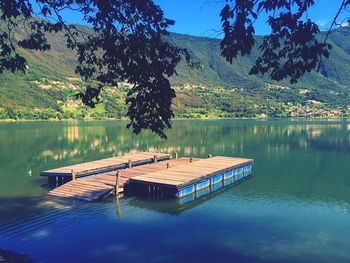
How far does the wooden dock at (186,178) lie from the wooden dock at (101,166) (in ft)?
31.1

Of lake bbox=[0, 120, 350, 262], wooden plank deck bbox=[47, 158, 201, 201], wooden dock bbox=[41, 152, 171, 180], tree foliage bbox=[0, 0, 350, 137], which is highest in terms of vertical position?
tree foliage bbox=[0, 0, 350, 137]

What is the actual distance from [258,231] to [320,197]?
17.0 metres

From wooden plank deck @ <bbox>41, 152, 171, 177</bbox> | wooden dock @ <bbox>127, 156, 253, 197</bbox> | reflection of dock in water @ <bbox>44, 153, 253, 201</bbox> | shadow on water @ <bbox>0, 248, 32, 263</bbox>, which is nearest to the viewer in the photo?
shadow on water @ <bbox>0, 248, 32, 263</bbox>

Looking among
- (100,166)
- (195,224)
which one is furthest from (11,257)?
(100,166)

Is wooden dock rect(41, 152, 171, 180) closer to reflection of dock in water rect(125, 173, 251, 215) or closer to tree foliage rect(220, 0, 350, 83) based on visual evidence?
reflection of dock in water rect(125, 173, 251, 215)

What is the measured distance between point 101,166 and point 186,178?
1614 cm

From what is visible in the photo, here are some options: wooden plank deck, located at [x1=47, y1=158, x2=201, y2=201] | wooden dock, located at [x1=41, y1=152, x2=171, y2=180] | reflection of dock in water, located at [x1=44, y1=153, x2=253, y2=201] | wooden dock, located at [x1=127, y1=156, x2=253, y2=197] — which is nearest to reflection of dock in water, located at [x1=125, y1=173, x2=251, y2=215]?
reflection of dock in water, located at [x1=44, y1=153, x2=253, y2=201]

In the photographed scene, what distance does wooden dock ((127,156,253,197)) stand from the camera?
143 ft

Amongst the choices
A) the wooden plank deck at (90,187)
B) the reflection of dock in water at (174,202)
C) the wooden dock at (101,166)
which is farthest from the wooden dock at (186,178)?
the wooden dock at (101,166)

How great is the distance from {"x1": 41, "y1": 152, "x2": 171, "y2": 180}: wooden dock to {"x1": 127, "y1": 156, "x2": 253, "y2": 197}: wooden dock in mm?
9492

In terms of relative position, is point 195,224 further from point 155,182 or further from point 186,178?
point 186,178

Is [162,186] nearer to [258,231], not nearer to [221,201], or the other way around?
[221,201]

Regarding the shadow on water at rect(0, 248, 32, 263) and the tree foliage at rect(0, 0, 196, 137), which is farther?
the shadow on water at rect(0, 248, 32, 263)

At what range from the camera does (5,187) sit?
166 feet
